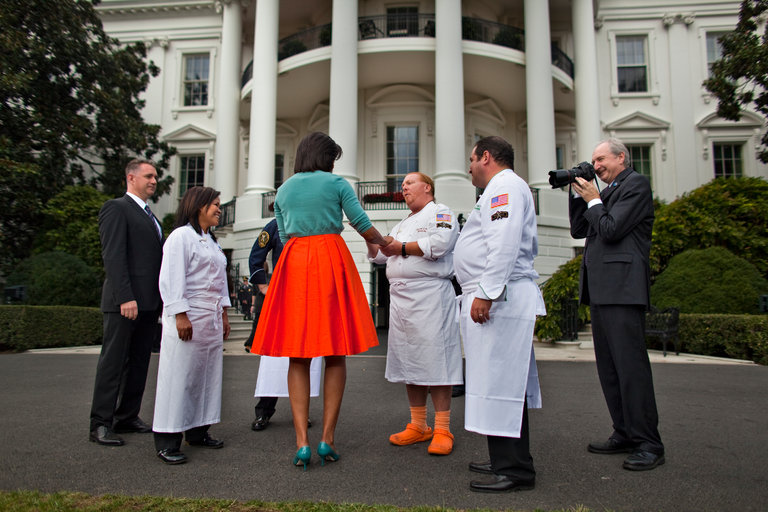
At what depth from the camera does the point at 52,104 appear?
1612 centimetres

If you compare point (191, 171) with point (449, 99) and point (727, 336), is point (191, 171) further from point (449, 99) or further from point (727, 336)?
point (727, 336)

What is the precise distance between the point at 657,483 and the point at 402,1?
1967 centimetres

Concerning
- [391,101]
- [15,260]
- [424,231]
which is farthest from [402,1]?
[424,231]

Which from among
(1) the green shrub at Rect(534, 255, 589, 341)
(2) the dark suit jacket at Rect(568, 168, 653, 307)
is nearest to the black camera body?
(2) the dark suit jacket at Rect(568, 168, 653, 307)

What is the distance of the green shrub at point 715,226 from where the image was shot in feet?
39.8

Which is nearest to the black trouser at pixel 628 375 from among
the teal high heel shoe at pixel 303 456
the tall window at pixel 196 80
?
the teal high heel shoe at pixel 303 456

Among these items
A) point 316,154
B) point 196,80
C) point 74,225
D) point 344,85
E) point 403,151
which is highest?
point 196,80

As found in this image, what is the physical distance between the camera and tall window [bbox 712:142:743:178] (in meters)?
20.6

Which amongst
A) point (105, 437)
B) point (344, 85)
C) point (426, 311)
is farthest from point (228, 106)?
point (426, 311)

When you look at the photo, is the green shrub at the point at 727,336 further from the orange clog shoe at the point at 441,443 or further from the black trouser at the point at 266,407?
the black trouser at the point at 266,407

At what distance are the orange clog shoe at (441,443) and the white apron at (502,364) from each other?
1.96 feet

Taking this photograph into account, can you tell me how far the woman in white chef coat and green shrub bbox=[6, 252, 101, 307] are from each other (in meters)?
10.8

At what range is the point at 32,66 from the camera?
15.4 metres

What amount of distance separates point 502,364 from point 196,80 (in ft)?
72.8
